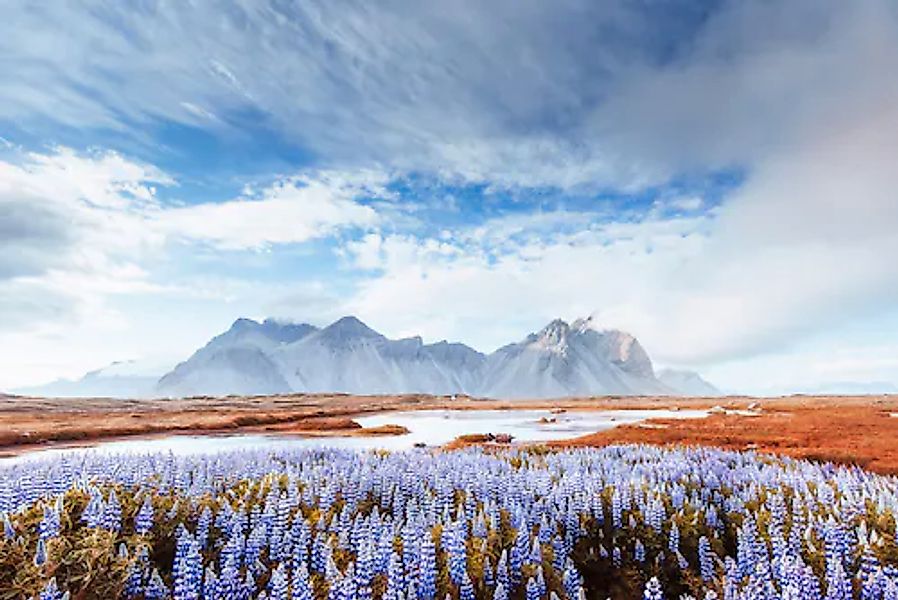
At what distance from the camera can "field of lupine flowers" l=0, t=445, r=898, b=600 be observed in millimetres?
8469

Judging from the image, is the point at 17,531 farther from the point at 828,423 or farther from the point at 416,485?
the point at 828,423

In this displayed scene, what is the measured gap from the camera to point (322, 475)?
49.1 ft

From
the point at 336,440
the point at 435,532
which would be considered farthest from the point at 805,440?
the point at 435,532

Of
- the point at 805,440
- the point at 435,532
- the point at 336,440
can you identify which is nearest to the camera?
the point at 435,532

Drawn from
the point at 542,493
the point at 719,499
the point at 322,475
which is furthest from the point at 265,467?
the point at 719,499

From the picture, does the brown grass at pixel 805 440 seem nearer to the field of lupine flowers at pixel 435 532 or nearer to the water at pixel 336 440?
the water at pixel 336 440

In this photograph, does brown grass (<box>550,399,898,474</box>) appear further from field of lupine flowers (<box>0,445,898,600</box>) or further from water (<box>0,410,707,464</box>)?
field of lupine flowers (<box>0,445,898,600</box>)

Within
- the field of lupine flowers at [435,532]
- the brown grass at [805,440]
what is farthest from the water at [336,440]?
the field of lupine flowers at [435,532]

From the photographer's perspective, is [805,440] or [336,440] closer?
[805,440]

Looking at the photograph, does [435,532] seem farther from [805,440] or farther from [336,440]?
[805,440]

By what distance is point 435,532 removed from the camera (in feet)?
35.5

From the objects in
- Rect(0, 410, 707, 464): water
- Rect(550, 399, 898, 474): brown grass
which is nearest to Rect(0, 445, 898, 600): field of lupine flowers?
Rect(0, 410, 707, 464): water

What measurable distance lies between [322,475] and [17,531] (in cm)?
639

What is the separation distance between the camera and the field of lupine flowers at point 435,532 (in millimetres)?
8469
